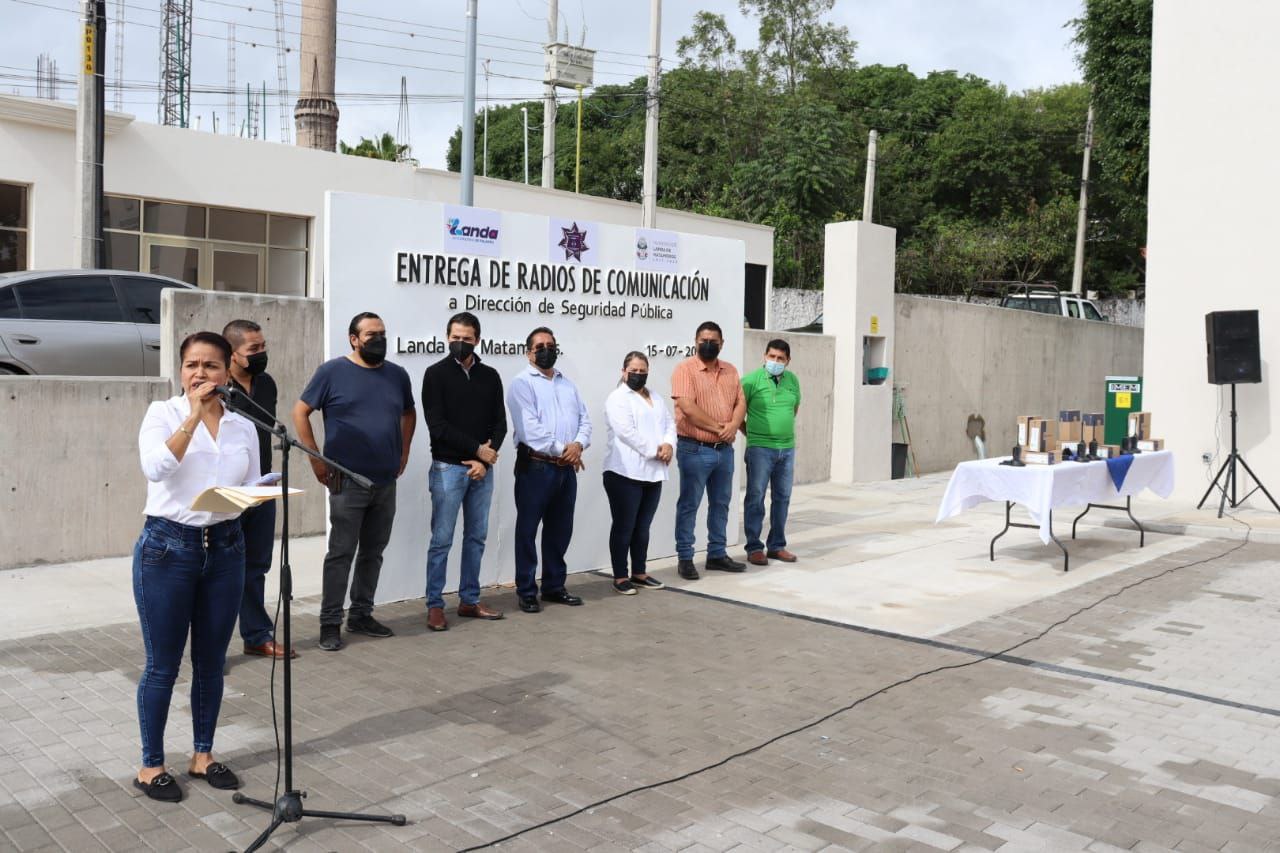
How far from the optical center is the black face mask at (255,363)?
636 centimetres

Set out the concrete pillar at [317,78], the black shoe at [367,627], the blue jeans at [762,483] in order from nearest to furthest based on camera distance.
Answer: the black shoe at [367,627] < the blue jeans at [762,483] < the concrete pillar at [317,78]

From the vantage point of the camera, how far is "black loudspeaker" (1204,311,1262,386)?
1323 cm

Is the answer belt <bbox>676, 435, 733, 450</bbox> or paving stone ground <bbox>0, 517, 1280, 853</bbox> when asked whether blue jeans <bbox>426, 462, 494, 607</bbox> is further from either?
belt <bbox>676, 435, 733, 450</bbox>

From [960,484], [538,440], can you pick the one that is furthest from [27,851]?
[960,484]

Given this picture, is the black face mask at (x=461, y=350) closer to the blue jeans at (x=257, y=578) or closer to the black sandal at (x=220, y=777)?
the blue jeans at (x=257, y=578)

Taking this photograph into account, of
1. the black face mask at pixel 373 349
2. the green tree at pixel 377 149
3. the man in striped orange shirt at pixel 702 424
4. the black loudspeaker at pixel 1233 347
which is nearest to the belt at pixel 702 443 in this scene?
the man in striped orange shirt at pixel 702 424

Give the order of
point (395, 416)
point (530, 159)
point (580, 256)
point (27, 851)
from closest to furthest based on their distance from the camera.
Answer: point (27, 851)
point (395, 416)
point (580, 256)
point (530, 159)

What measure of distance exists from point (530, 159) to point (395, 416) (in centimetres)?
5565

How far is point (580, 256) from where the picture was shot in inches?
351

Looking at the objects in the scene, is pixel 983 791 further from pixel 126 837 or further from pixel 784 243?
pixel 784 243

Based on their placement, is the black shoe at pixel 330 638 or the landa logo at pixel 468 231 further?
the landa logo at pixel 468 231

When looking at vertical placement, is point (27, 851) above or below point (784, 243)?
below

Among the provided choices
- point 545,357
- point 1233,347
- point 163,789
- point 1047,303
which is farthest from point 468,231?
point 1047,303

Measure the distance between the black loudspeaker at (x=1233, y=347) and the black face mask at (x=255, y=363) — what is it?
1117cm
